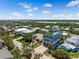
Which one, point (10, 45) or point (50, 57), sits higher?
point (10, 45)

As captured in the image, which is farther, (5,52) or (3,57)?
(5,52)

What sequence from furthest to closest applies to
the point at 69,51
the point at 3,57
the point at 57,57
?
the point at 69,51 < the point at 57,57 < the point at 3,57

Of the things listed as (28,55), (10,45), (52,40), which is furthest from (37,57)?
(52,40)

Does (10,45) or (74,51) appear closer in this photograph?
(10,45)

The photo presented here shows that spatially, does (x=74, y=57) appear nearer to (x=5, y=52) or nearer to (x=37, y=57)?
(x=37, y=57)

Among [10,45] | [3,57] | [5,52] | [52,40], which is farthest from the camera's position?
[52,40]

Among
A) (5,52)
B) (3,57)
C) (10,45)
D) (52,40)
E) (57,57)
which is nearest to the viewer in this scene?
(3,57)

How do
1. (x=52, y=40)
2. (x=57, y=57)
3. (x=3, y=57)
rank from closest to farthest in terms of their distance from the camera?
(x=3, y=57) → (x=57, y=57) → (x=52, y=40)

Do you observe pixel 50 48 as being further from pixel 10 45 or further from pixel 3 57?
pixel 3 57

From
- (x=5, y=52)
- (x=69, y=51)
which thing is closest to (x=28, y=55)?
(x=5, y=52)
